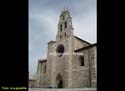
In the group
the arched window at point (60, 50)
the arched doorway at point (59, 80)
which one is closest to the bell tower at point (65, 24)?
the arched window at point (60, 50)

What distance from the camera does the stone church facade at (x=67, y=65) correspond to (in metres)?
11.7

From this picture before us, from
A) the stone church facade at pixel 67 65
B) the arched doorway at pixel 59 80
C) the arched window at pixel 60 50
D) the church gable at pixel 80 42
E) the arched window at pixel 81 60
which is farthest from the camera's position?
the arched window at pixel 60 50

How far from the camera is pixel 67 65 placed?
1346 cm

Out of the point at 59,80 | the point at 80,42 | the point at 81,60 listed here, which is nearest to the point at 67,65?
the point at 81,60

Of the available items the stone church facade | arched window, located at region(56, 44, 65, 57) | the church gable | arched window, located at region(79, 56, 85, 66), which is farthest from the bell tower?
arched window, located at region(79, 56, 85, 66)

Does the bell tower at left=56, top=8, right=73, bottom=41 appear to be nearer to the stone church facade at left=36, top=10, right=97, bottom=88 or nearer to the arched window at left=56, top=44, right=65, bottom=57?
the stone church facade at left=36, top=10, right=97, bottom=88

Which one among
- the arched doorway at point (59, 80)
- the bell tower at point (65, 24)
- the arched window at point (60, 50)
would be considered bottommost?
the arched doorway at point (59, 80)

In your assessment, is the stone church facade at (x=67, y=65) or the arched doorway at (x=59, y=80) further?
the arched doorway at (x=59, y=80)

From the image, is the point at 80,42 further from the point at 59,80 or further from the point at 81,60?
the point at 59,80

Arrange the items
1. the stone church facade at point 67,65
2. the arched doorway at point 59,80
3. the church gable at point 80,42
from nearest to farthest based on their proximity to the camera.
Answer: the church gable at point 80,42, the stone church facade at point 67,65, the arched doorway at point 59,80

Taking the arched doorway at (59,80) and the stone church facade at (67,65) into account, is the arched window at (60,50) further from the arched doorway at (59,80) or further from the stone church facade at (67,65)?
the arched doorway at (59,80)
